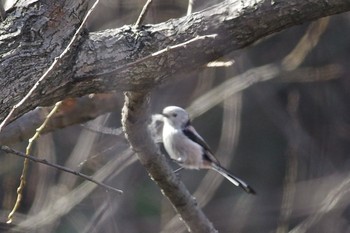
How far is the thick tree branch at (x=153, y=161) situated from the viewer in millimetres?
2258

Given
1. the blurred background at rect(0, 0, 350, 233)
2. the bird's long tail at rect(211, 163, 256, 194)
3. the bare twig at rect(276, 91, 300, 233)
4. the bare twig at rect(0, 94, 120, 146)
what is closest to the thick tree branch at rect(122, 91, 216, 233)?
the bare twig at rect(0, 94, 120, 146)

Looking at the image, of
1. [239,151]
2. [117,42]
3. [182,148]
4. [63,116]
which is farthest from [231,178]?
[239,151]

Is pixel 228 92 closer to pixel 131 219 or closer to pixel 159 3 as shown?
pixel 159 3

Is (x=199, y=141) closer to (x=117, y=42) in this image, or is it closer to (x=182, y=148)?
(x=182, y=148)

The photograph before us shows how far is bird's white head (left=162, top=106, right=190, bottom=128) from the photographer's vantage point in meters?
3.78

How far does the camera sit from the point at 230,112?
410 cm

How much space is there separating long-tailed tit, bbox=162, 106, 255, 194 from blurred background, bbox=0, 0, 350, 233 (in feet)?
0.23

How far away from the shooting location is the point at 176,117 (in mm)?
3816

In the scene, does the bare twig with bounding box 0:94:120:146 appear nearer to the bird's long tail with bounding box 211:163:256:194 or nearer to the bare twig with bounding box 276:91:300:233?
the bird's long tail with bounding box 211:163:256:194

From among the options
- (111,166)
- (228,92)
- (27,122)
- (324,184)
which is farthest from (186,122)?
(27,122)

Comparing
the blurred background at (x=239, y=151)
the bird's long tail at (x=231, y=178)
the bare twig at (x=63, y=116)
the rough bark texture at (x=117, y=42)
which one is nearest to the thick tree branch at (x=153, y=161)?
the rough bark texture at (x=117, y=42)

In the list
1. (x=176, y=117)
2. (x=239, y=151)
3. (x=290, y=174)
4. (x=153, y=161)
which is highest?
(x=176, y=117)

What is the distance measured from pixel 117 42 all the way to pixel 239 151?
12.0 feet

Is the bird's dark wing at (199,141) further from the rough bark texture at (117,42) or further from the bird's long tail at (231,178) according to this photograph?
the rough bark texture at (117,42)
